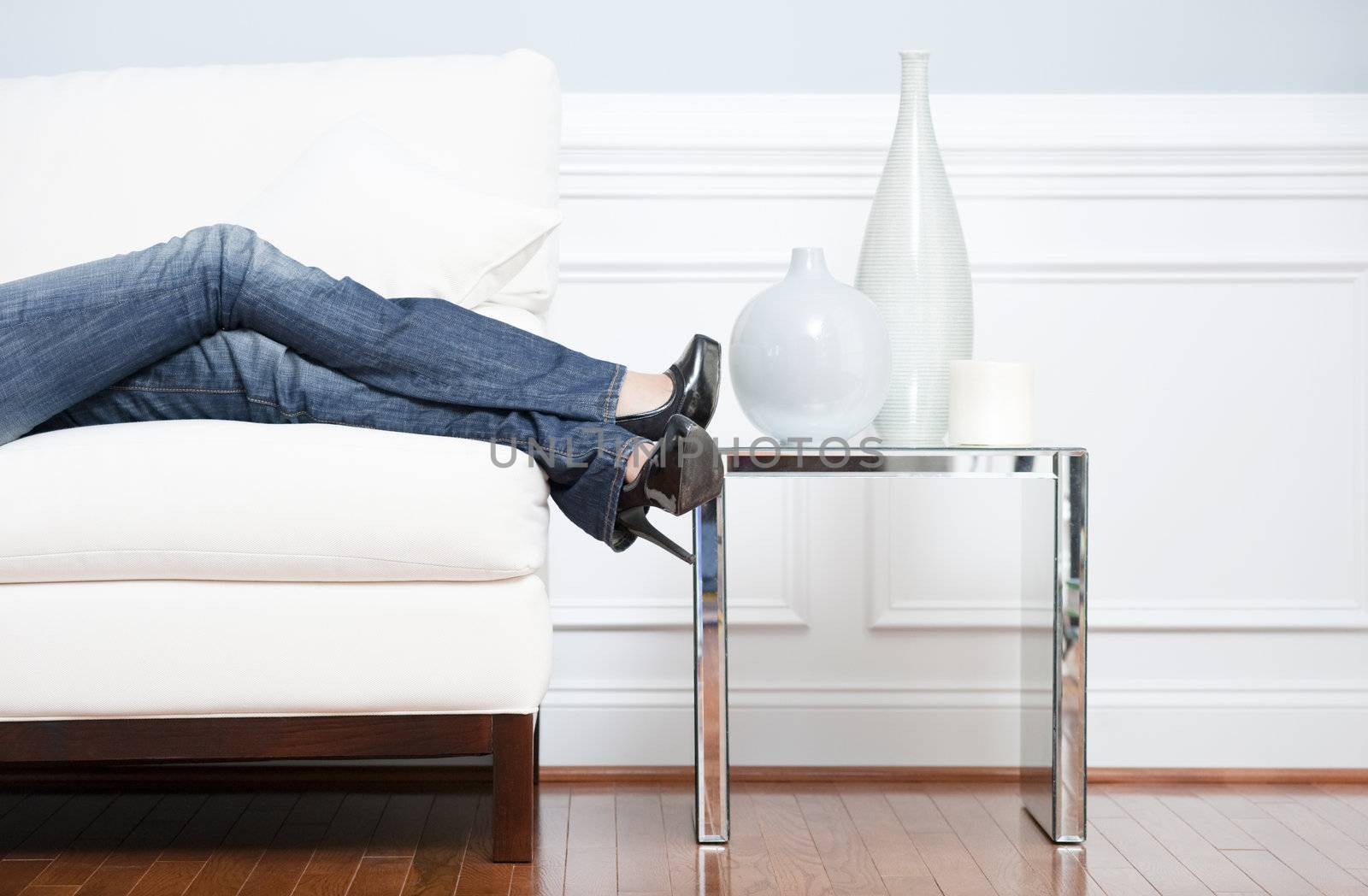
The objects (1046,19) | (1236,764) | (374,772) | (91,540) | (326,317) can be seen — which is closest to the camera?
(91,540)

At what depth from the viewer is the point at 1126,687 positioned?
1771 millimetres

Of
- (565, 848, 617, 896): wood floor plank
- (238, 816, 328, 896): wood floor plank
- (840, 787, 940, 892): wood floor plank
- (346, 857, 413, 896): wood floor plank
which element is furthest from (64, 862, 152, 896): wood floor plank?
(840, 787, 940, 892): wood floor plank

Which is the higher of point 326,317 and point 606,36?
point 606,36

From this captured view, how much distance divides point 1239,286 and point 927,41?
23.9 inches

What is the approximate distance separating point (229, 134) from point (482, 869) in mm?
1096

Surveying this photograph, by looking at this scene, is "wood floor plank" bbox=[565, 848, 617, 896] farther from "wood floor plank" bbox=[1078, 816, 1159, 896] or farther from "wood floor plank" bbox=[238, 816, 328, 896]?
"wood floor plank" bbox=[1078, 816, 1159, 896]

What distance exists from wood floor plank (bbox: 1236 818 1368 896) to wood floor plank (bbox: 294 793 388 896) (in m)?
1.00

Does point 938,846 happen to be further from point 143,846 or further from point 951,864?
point 143,846

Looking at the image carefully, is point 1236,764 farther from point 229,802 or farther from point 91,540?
point 91,540

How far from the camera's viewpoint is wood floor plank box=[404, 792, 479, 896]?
1.20m

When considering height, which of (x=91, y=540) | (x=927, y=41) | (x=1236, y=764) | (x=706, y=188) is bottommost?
(x=1236, y=764)

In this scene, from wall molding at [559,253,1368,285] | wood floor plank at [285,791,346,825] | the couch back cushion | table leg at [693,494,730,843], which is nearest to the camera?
table leg at [693,494,730,843]

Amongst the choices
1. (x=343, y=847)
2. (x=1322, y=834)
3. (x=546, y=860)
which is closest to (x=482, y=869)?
(x=546, y=860)

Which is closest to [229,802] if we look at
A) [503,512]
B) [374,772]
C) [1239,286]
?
[374,772]
